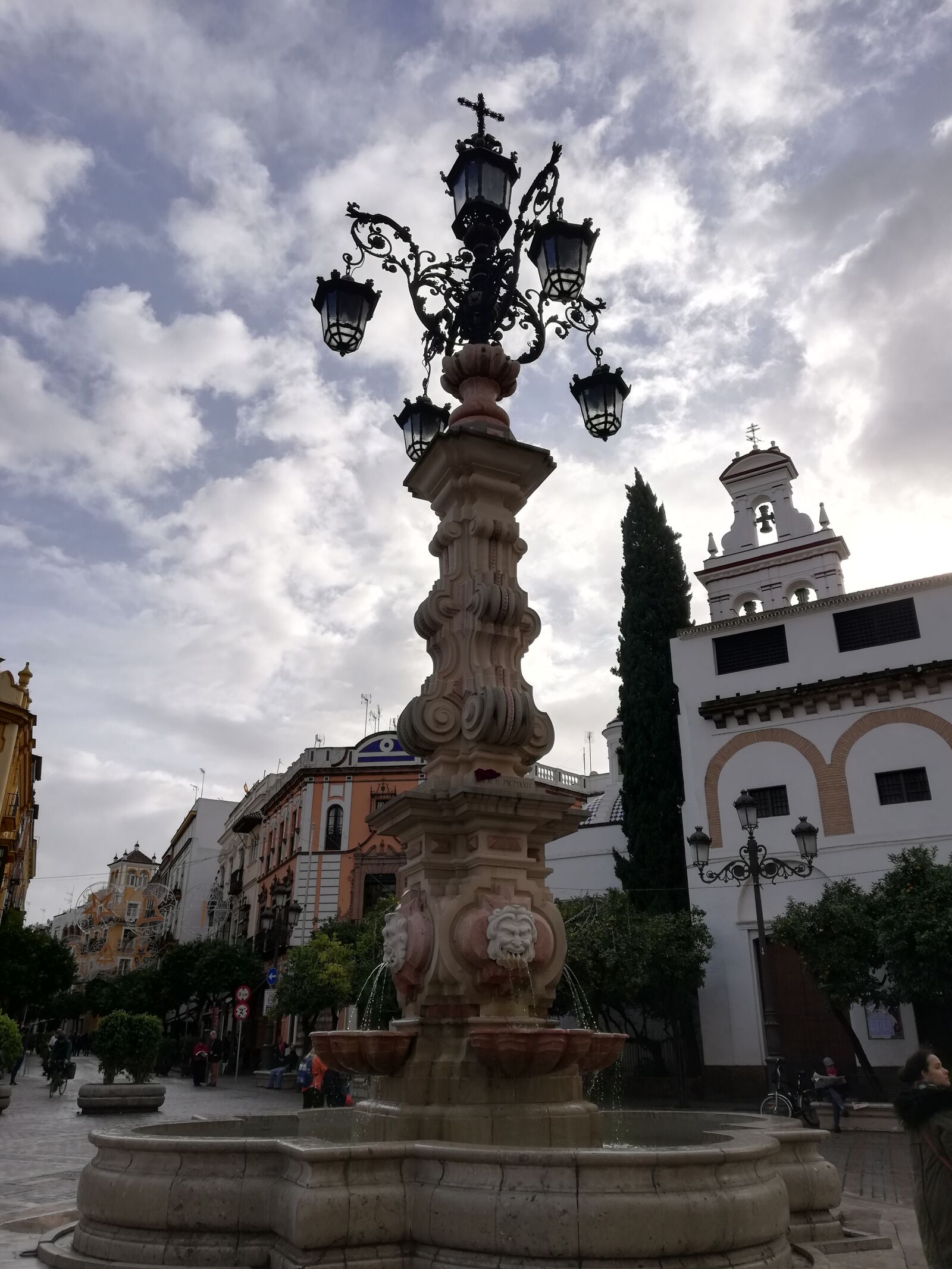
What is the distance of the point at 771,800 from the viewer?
24.5 meters

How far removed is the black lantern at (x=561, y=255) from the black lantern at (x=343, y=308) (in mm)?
1634

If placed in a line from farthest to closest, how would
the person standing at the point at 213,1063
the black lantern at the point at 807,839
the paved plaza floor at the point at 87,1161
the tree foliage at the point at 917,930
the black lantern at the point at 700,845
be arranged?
the person standing at the point at 213,1063, the tree foliage at the point at 917,930, the black lantern at the point at 700,845, the black lantern at the point at 807,839, the paved plaza floor at the point at 87,1161

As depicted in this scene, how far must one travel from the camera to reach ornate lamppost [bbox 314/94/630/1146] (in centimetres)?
606

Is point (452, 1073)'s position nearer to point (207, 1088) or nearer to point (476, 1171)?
point (476, 1171)

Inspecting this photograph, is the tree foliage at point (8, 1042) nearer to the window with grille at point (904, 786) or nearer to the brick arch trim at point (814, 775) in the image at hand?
the brick arch trim at point (814, 775)

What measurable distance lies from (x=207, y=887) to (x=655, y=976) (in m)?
51.1

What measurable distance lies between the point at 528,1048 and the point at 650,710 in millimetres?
22287

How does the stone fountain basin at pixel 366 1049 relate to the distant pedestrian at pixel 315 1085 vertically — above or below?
above

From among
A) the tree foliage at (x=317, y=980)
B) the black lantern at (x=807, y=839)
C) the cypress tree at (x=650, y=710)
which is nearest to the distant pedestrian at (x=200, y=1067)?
the tree foliage at (x=317, y=980)

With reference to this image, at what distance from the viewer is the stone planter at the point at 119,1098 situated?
17.4m

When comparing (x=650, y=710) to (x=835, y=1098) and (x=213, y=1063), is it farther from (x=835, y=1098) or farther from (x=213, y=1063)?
(x=213, y=1063)

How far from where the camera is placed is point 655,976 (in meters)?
22.3

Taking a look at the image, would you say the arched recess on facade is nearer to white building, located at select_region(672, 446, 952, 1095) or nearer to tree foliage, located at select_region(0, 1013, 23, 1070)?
white building, located at select_region(672, 446, 952, 1095)

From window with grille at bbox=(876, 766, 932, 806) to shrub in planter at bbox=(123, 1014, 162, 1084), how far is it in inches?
670
